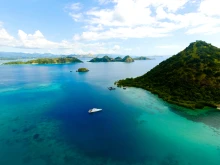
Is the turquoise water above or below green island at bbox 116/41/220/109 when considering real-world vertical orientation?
below

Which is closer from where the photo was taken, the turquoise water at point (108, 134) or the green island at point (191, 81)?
the turquoise water at point (108, 134)

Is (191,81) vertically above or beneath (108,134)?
above

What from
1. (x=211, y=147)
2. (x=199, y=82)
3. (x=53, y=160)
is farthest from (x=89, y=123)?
(x=199, y=82)

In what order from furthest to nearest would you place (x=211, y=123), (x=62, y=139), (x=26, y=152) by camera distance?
(x=211, y=123) < (x=62, y=139) < (x=26, y=152)

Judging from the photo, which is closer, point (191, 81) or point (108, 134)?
point (108, 134)

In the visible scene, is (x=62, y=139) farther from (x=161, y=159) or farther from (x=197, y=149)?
(x=197, y=149)

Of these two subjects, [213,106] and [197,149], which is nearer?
[197,149]

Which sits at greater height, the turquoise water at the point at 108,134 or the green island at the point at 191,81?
the green island at the point at 191,81

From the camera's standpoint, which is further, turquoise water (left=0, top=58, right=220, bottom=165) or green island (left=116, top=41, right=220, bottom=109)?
green island (left=116, top=41, right=220, bottom=109)
